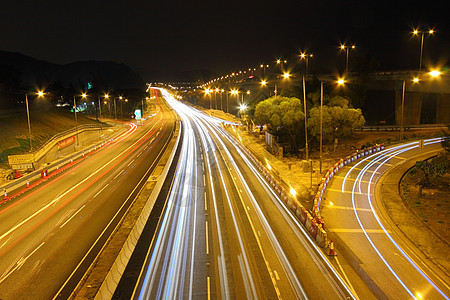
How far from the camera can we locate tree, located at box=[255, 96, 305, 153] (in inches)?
1753

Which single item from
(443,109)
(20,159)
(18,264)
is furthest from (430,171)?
(443,109)

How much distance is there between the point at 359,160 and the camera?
3991cm

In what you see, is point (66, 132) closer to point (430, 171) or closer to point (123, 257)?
point (123, 257)

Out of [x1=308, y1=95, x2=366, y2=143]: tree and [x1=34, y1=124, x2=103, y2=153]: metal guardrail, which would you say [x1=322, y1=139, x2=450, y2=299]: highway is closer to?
[x1=308, y1=95, x2=366, y2=143]: tree

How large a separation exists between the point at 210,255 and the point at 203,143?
43041 millimetres

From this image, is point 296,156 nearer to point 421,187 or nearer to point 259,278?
point 421,187

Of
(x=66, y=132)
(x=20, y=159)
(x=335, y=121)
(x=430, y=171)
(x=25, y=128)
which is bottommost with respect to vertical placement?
(x=430, y=171)

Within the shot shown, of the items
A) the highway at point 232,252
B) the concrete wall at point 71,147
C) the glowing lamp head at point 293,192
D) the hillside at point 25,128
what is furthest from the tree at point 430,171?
the hillside at point 25,128

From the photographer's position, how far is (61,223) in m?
22.4

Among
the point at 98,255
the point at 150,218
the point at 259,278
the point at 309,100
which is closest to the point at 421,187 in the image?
the point at 259,278

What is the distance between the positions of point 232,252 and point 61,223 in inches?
507

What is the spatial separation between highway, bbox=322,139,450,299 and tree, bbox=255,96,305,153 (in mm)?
13147

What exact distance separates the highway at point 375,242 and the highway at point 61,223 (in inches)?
561

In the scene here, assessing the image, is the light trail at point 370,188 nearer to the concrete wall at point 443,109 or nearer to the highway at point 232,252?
the highway at point 232,252
